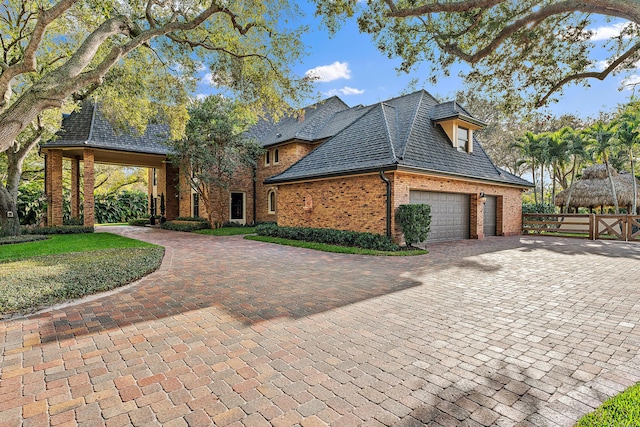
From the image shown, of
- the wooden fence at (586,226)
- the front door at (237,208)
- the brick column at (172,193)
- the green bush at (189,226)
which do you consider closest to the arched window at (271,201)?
the front door at (237,208)

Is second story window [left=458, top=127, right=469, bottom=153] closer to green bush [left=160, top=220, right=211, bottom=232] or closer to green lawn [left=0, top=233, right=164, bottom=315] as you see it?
green lawn [left=0, top=233, right=164, bottom=315]

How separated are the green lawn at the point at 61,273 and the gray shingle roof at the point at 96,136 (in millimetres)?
7875

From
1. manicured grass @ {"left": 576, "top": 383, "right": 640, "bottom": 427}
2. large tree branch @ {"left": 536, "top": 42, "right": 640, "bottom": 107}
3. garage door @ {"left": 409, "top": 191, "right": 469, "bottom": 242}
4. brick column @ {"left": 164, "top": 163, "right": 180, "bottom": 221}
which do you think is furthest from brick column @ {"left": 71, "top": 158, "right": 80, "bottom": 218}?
large tree branch @ {"left": 536, "top": 42, "right": 640, "bottom": 107}

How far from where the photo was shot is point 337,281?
6457 mm

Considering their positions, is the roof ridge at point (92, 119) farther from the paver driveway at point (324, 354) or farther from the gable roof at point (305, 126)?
the paver driveway at point (324, 354)

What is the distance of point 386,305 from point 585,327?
2567 mm

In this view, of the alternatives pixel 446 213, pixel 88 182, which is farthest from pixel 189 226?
pixel 446 213

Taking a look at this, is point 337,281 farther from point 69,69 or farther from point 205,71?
point 205,71

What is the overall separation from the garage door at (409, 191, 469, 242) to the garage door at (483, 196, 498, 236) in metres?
2.24

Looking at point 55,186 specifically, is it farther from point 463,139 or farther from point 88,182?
point 463,139

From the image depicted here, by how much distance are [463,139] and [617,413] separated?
1449 cm

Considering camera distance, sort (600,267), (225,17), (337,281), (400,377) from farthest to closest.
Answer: (225,17), (600,267), (337,281), (400,377)

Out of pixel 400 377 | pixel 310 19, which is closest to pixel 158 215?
pixel 310 19

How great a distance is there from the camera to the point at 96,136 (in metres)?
16.5
